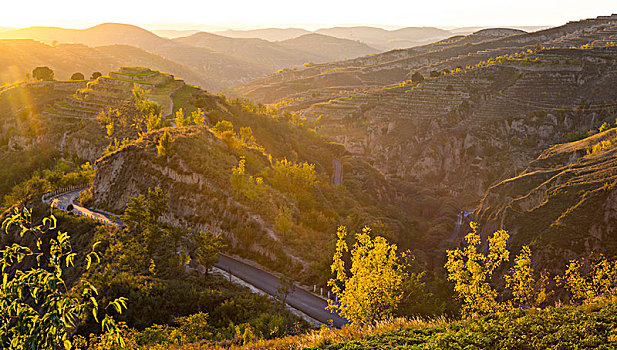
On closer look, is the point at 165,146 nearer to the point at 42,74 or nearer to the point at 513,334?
the point at 513,334

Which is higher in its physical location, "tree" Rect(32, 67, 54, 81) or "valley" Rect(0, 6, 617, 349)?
"tree" Rect(32, 67, 54, 81)

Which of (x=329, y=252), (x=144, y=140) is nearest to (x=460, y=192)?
(x=329, y=252)

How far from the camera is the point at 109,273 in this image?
34.5 metres

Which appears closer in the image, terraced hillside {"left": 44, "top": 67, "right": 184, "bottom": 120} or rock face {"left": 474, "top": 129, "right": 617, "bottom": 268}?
rock face {"left": 474, "top": 129, "right": 617, "bottom": 268}

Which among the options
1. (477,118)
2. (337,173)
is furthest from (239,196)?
(477,118)

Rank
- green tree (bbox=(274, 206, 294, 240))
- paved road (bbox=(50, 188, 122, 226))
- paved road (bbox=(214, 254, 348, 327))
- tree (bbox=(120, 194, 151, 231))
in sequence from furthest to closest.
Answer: paved road (bbox=(50, 188, 122, 226)), green tree (bbox=(274, 206, 294, 240)), tree (bbox=(120, 194, 151, 231)), paved road (bbox=(214, 254, 348, 327))

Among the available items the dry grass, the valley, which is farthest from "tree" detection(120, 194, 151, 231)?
the dry grass

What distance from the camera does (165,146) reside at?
55.2m

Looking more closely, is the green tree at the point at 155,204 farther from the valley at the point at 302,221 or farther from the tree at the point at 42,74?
the tree at the point at 42,74

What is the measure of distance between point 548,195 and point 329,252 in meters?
34.2

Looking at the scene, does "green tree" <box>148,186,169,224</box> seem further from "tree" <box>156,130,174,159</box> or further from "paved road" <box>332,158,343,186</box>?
"paved road" <box>332,158,343,186</box>

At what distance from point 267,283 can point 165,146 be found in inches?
981

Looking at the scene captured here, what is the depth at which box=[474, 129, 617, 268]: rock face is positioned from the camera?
47531 millimetres

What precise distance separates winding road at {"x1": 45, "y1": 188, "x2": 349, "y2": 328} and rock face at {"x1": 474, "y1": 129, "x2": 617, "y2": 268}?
28007 millimetres
